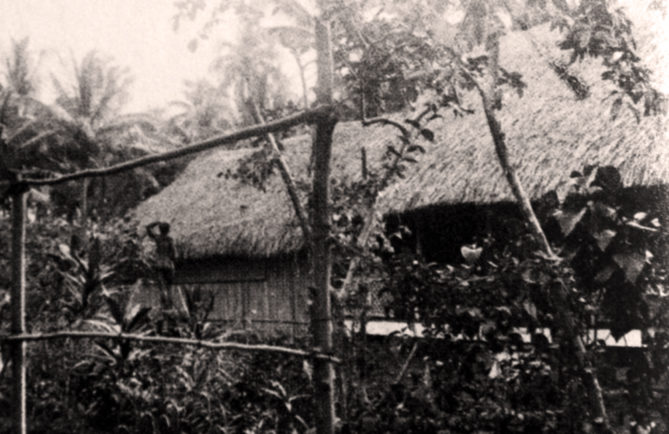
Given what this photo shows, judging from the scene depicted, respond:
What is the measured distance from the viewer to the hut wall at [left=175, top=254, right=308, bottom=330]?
8742 mm

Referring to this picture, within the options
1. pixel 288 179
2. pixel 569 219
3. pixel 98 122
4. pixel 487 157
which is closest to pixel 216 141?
pixel 569 219

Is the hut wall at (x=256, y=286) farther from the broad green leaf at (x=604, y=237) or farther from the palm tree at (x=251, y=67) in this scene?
the broad green leaf at (x=604, y=237)

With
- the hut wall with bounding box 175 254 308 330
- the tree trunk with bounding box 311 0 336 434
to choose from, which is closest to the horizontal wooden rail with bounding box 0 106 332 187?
the tree trunk with bounding box 311 0 336 434

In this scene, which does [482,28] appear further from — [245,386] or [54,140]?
[54,140]

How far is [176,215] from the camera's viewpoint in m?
11.6

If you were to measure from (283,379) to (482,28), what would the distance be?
105 inches

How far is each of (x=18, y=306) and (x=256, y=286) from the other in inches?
315

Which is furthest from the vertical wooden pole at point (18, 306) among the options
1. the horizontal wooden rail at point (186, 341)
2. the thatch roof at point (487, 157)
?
the thatch roof at point (487, 157)

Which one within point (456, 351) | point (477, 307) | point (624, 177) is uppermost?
point (624, 177)

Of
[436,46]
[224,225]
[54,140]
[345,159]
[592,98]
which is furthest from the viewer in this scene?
[54,140]

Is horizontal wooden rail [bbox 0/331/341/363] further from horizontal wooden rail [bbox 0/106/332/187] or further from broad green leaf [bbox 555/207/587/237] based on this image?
broad green leaf [bbox 555/207/587/237]

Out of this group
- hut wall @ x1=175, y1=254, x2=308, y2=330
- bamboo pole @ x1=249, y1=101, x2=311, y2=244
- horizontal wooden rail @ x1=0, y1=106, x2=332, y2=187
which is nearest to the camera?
horizontal wooden rail @ x1=0, y1=106, x2=332, y2=187

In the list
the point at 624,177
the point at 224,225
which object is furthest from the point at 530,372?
the point at 224,225

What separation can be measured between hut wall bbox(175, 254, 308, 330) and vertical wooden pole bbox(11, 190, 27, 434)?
6387mm
